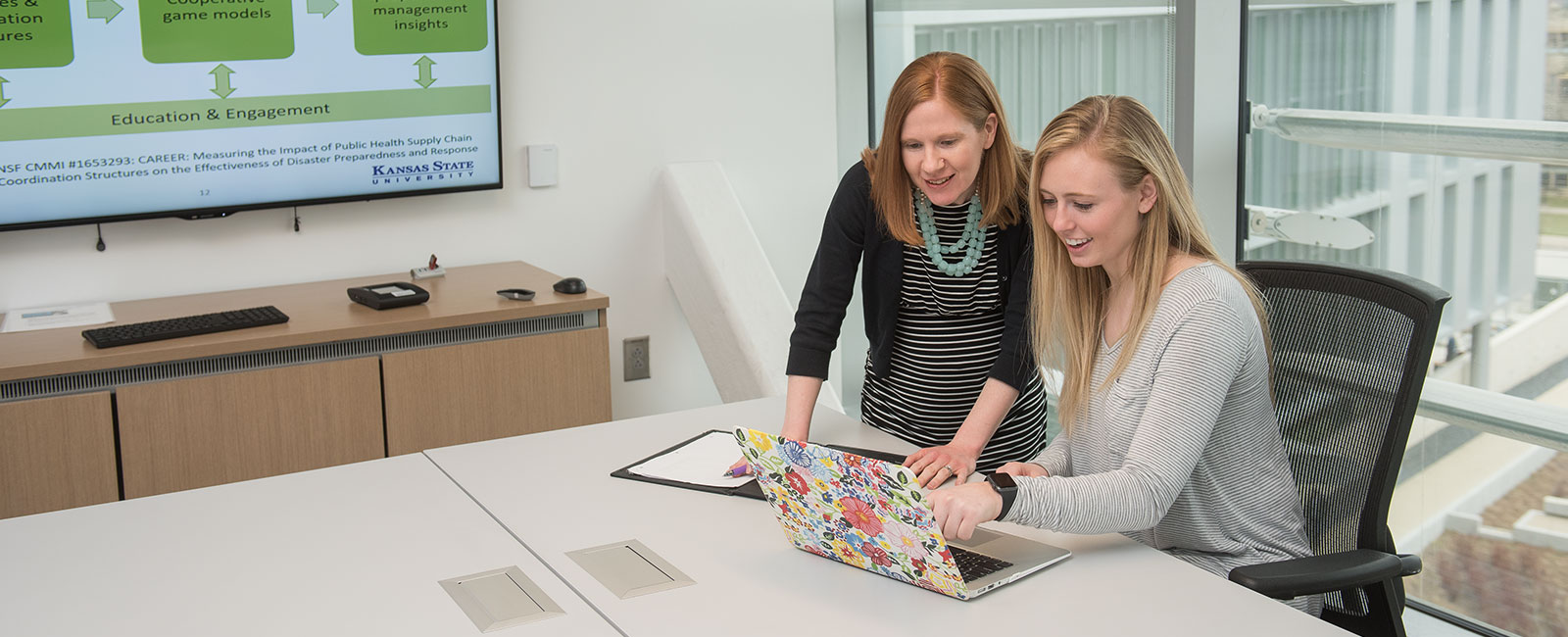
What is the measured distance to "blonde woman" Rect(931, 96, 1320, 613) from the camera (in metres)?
1.69

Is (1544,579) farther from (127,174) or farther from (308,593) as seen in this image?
(127,174)

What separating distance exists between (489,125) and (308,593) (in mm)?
2174

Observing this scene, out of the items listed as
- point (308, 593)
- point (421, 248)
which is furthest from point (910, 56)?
point (308, 593)

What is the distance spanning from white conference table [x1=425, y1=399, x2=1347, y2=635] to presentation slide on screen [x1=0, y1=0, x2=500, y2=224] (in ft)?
5.22

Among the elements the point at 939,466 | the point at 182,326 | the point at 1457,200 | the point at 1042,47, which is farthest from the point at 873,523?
the point at 1042,47

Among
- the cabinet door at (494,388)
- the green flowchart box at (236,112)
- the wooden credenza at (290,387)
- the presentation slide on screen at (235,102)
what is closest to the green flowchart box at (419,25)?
the presentation slide on screen at (235,102)

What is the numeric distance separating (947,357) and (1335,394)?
2.18ft

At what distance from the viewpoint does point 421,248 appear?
3680mm

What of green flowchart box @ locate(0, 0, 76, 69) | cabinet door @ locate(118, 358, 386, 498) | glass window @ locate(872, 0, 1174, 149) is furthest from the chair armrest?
green flowchart box @ locate(0, 0, 76, 69)

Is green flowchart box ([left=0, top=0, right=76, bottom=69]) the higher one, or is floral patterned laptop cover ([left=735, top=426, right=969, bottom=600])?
green flowchart box ([left=0, top=0, right=76, bottom=69])

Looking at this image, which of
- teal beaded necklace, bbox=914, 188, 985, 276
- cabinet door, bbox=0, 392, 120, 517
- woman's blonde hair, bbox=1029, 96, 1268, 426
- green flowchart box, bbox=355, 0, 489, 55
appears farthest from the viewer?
green flowchart box, bbox=355, 0, 489, 55

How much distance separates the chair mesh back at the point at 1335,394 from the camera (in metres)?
1.80

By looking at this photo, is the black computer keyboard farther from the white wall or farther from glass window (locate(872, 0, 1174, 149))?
glass window (locate(872, 0, 1174, 149))

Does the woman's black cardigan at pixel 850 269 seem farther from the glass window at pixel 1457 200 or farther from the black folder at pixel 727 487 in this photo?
the glass window at pixel 1457 200
